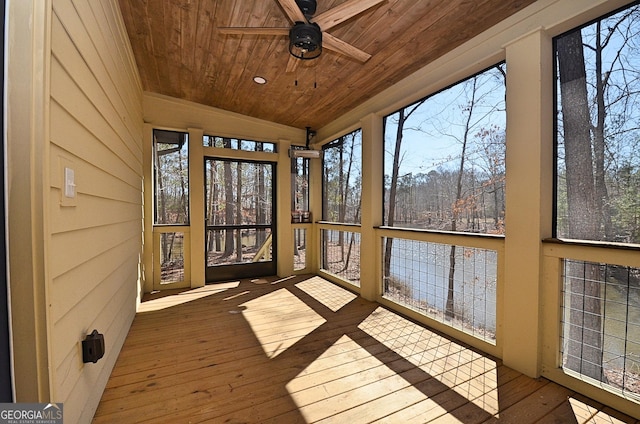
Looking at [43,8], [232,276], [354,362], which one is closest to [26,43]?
[43,8]

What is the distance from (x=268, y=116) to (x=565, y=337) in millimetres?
4360

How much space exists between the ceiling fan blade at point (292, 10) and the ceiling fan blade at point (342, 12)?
0.33 ft

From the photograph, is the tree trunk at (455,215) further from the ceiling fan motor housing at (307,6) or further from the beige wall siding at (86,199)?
the beige wall siding at (86,199)

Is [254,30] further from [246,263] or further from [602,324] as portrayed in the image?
[246,263]

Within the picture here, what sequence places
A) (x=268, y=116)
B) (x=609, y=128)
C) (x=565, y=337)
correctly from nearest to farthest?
(x=609, y=128)
(x=565, y=337)
(x=268, y=116)

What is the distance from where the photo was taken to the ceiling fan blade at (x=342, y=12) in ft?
5.61

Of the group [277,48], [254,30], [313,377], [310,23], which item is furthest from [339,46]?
[313,377]

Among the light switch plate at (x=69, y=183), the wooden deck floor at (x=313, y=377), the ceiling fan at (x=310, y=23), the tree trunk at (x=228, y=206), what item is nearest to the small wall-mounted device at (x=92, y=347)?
the wooden deck floor at (x=313, y=377)

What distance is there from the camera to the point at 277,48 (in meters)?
2.62

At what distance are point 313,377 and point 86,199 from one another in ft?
5.93

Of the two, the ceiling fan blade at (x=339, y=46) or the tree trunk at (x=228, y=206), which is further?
the tree trunk at (x=228, y=206)

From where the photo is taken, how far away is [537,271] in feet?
6.37

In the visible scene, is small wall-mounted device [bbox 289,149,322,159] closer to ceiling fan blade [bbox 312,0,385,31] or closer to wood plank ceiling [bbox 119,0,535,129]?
wood plank ceiling [bbox 119,0,535,129]

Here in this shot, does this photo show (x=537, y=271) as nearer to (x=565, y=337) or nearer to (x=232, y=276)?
(x=565, y=337)
